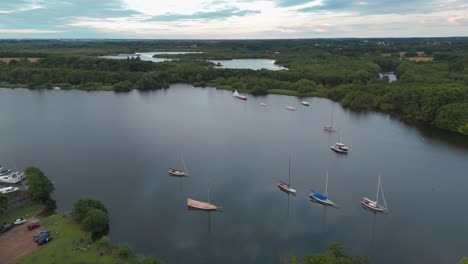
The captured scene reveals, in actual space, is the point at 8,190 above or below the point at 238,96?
below

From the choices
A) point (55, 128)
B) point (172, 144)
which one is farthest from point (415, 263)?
point (55, 128)

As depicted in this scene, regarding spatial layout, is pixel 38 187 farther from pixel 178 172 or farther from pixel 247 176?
pixel 247 176

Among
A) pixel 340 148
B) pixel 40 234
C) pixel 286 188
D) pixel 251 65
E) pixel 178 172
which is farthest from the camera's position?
pixel 251 65

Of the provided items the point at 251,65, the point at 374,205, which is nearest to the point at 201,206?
the point at 374,205

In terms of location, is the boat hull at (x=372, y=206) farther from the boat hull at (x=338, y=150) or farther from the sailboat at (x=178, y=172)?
the sailboat at (x=178, y=172)

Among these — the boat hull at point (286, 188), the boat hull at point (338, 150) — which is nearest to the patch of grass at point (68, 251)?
the boat hull at point (286, 188)

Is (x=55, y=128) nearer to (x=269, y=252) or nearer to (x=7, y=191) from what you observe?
(x=7, y=191)

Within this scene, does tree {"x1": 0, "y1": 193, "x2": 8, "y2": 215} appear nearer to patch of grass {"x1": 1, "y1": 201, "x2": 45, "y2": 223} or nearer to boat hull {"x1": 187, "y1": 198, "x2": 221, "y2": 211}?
patch of grass {"x1": 1, "y1": 201, "x2": 45, "y2": 223}
